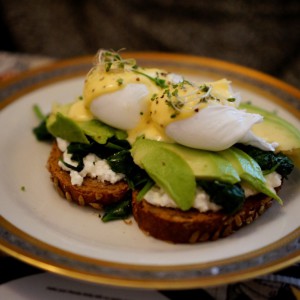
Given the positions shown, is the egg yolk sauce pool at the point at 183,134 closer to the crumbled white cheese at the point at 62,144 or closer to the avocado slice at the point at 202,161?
the avocado slice at the point at 202,161

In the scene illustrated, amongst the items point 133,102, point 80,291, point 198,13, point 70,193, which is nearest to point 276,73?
point 198,13

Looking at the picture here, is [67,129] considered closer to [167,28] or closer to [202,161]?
[202,161]

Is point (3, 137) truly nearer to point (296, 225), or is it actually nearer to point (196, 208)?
point (196, 208)

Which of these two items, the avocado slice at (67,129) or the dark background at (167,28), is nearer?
the avocado slice at (67,129)

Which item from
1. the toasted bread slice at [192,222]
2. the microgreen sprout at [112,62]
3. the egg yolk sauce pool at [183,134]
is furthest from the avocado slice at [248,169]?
the microgreen sprout at [112,62]

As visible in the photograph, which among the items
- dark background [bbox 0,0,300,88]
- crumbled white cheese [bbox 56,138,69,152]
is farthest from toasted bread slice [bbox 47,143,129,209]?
dark background [bbox 0,0,300,88]

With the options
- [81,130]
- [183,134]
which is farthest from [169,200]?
[81,130]
